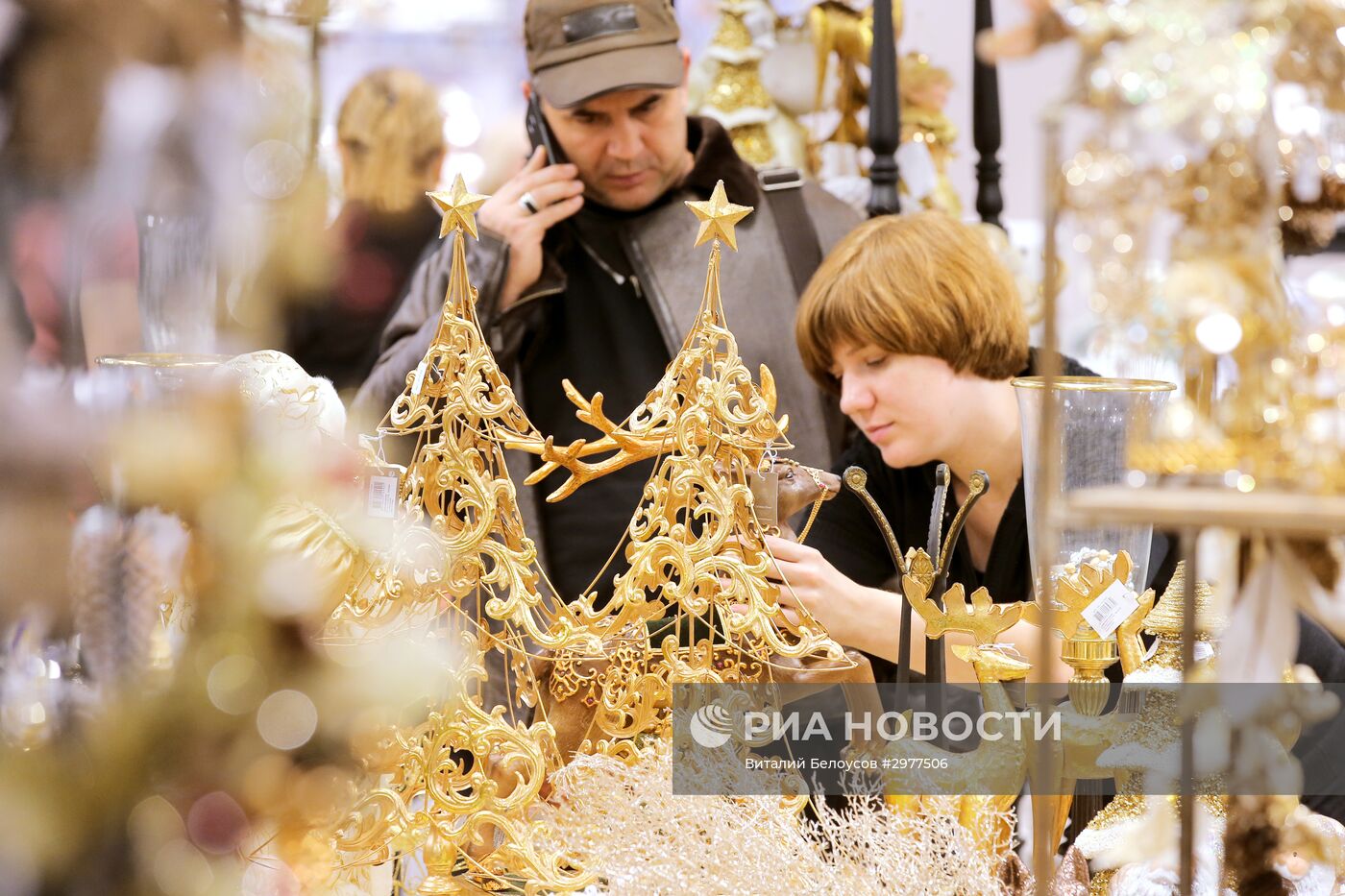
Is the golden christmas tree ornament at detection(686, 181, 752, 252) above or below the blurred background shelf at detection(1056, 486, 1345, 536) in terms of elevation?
above

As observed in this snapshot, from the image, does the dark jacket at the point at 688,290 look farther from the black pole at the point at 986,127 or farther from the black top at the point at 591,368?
the black pole at the point at 986,127

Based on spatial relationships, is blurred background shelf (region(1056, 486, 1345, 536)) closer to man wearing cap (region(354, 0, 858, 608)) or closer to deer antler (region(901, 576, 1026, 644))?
deer antler (region(901, 576, 1026, 644))

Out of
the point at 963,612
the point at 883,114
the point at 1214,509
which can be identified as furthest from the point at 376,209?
the point at 1214,509

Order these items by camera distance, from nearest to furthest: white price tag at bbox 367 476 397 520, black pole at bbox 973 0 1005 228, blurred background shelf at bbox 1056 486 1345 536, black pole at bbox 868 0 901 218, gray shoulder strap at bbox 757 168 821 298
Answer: blurred background shelf at bbox 1056 486 1345 536 → white price tag at bbox 367 476 397 520 → gray shoulder strap at bbox 757 168 821 298 → black pole at bbox 868 0 901 218 → black pole at bbox 973 0 1005 228

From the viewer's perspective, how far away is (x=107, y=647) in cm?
30

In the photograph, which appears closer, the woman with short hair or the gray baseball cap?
the woman with short hair

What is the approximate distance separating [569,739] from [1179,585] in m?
0.54

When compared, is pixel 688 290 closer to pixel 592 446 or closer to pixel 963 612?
pixel 592 446

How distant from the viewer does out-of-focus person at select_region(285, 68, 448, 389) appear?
184 cm

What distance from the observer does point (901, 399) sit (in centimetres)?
144

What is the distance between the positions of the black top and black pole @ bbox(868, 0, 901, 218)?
0.40 metres

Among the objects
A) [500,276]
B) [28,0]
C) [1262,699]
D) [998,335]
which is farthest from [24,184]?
[500,276]

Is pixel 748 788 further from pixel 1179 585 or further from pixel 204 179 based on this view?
pixel 204 179

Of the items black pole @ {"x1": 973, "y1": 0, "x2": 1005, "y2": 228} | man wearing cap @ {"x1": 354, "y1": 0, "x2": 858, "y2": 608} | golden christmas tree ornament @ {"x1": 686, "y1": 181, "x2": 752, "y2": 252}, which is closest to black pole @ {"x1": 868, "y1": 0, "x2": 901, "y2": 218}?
man wearing cap @ {"x1": 354, "y1": 0, "x2": 858, "y2": 608}
